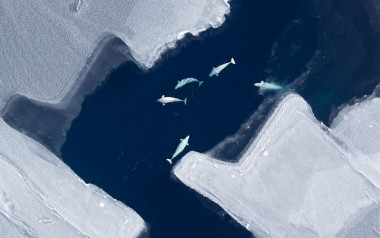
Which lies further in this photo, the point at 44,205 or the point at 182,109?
the point at 182,109

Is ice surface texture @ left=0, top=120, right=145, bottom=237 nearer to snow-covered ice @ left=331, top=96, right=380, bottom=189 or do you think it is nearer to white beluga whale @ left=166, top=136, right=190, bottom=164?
white beluga whale @ left=166, top=136, right=190, bottom=164

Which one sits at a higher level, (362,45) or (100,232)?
(362,45)

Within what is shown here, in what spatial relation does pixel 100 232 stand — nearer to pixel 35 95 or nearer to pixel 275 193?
pixel 35 95

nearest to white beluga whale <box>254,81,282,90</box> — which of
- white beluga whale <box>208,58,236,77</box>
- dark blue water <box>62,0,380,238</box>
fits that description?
dark blue water <box>62,0,380,238</box>

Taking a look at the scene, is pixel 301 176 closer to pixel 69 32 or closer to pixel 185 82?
pixel 185 82

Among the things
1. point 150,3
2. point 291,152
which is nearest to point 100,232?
point 291,152

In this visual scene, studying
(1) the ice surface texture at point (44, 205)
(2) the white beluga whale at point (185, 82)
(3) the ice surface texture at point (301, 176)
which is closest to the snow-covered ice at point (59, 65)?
(1) the ice surface texture at point (44, 205)

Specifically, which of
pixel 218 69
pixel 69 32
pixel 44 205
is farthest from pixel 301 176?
pixel 69 32
